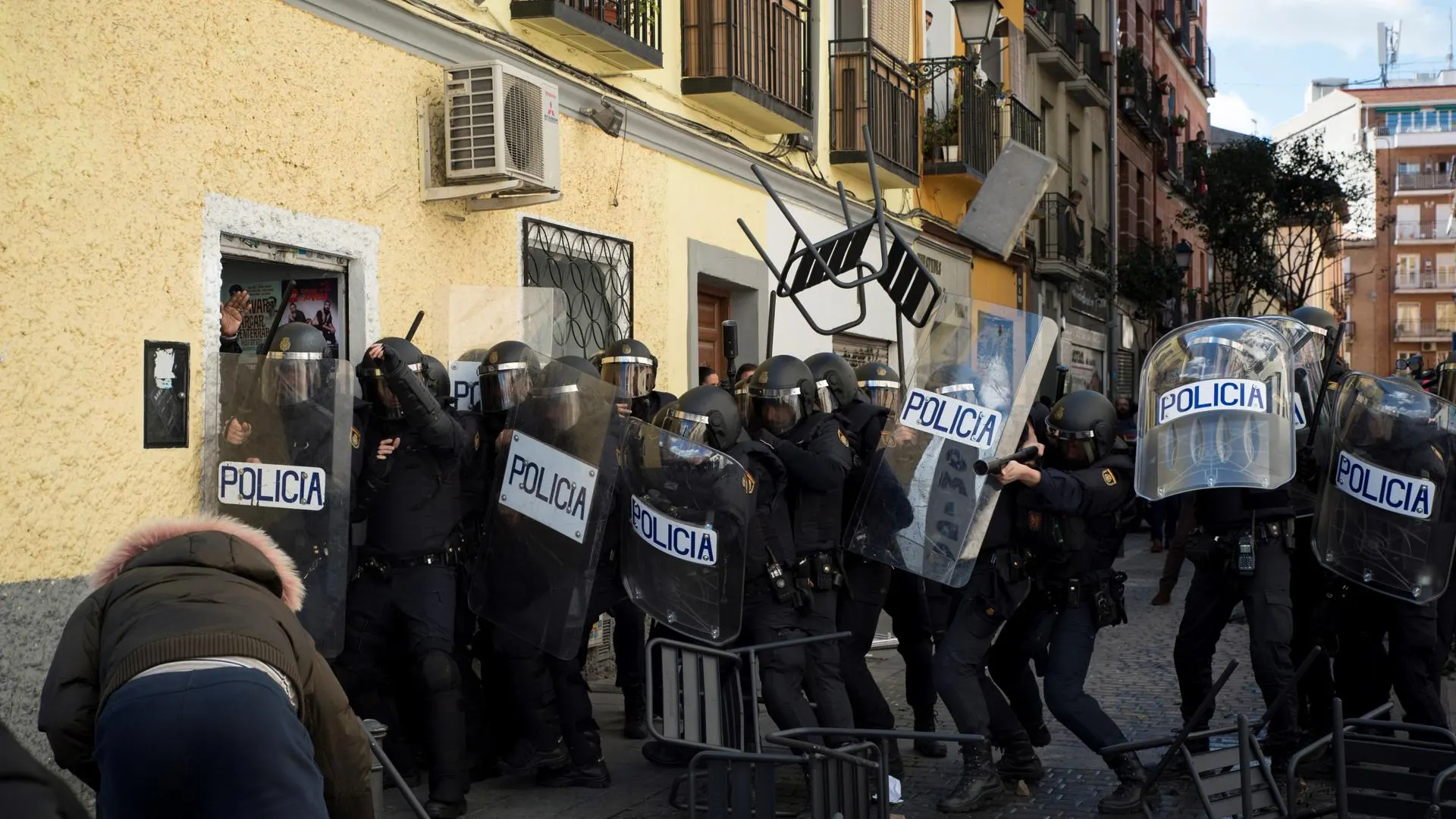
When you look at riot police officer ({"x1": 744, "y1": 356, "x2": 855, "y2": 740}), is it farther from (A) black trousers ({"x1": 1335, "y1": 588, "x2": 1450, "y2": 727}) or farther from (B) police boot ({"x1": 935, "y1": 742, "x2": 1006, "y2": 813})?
(A) black trousers ({"x1": 1335, "y1": 588, "x2": 1450, "y2": 727})

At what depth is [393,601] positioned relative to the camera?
6078 mm

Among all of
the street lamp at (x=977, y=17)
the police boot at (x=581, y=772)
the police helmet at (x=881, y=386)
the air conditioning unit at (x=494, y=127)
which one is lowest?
the police boot at (x=581, y=772)

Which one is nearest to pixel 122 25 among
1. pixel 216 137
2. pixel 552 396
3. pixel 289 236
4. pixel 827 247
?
pixel 216 137

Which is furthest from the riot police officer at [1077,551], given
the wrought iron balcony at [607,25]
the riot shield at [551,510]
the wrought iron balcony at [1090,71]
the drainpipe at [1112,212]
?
the wrought iron balcony at [1090,71]

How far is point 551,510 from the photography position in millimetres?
5918

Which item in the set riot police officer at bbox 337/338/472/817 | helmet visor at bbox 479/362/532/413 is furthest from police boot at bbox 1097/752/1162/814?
helmet visor at bbox 479/362/532/413

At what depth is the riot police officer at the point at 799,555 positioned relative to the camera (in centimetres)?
589

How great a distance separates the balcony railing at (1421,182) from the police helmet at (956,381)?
3188 inches

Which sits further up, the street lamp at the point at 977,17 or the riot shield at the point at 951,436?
the street lamp at the point at 977,17

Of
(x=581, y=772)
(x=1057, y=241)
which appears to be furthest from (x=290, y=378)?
(x=1057, y=241)

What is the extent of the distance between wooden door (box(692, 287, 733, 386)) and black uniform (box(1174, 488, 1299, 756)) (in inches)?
217

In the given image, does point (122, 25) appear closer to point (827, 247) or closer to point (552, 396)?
point (552, 396)

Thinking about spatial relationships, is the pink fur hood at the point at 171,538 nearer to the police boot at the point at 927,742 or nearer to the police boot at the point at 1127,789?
the police boot at the point at 1127,789

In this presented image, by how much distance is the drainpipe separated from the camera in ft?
78.2
